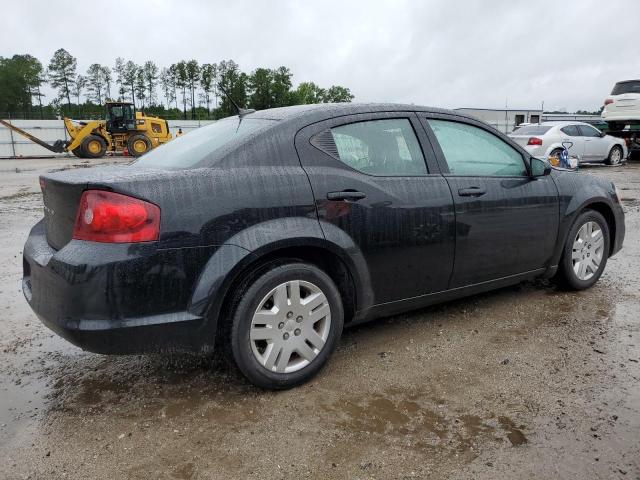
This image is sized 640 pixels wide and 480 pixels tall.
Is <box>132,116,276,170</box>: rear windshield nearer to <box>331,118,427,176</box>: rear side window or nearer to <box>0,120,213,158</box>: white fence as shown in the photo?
<box>331,118,427,176</box>: rear side window

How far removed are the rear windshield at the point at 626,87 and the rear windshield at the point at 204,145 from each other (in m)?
19.4

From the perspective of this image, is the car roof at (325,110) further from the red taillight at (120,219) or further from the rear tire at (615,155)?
the rear tire at (615,155)

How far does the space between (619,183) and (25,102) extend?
89754 mm

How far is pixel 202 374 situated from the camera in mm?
3172

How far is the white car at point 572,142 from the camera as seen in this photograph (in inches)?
599

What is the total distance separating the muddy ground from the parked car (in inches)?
12.0

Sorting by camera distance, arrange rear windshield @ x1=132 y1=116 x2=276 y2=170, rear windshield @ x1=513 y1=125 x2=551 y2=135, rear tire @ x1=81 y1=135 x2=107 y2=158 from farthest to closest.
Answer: rear tire @ x1=81 y1=135 x2=107 y2=158 → rear windshield @ x1=513 y1=125 x2=551 y2=135 → rear windshield @ x1=132 y1=116 x2=276 y2=170

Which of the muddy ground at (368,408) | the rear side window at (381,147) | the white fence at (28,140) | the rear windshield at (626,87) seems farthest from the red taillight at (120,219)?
the white fence at (28,140)

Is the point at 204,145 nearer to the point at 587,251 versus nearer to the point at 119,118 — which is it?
the point at 587,251

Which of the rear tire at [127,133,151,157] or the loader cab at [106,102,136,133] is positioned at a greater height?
the loader cab at [106,102,136,133]

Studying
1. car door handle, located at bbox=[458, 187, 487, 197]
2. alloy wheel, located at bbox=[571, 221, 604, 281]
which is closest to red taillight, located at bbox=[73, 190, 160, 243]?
car door handle, located at bbox=[458, 187, 487, 197]

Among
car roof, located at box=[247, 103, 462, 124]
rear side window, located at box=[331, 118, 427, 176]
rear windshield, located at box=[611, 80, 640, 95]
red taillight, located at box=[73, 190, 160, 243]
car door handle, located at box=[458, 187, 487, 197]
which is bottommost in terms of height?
red taillight, located at box=[73, 190, 160, 243]

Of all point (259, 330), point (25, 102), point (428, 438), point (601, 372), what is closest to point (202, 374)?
point (259, 330)

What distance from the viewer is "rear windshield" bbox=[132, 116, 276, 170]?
2.93 meters
